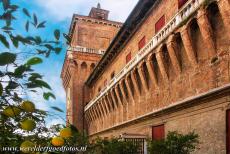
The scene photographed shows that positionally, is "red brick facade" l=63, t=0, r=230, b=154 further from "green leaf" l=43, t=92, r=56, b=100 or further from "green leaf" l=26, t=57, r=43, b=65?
"green leaf" l=26, t=57, r=43, b=65

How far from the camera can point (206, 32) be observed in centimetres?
1128

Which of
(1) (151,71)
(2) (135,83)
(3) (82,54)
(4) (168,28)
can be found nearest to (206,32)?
(4) (168,28)

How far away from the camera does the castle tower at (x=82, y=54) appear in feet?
121

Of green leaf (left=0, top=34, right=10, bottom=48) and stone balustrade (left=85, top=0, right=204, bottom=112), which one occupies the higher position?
stone balustrade (left=85, top=0, right=204, bottom=112)

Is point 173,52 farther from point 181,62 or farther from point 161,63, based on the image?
point 161,63

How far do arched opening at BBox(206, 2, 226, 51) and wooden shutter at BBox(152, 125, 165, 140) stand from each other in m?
5.71

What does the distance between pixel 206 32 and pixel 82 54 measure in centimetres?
2708

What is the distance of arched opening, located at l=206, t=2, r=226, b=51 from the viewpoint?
10.8m

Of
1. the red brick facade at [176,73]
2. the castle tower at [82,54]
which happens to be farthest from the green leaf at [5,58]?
the castle tower at [82,54]

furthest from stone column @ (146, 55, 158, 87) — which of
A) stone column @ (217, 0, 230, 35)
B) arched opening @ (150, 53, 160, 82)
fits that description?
stone column @ (217, 0, 230, 35)

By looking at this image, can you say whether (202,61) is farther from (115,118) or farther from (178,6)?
(115,118)

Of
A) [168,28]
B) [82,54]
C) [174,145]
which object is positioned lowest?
[174,145]

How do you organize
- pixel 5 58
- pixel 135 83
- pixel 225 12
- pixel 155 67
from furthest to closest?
pixel 135 83, pixel 155 67, pixel 225 12, pixel 5 58

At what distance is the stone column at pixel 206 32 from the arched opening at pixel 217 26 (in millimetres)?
161
